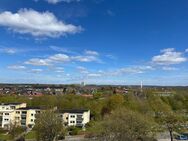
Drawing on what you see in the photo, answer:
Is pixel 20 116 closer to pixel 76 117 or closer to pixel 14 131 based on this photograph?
pixel 76 117

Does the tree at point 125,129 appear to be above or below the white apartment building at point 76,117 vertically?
above

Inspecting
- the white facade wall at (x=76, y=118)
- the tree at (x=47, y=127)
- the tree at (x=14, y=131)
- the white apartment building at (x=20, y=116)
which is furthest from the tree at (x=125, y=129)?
the white apartment building at (x=20, y=116)

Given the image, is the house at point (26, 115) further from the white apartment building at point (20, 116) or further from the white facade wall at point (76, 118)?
the white facade wall at point (76, 118)

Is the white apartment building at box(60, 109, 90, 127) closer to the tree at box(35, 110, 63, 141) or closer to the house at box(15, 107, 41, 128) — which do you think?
the house at box(15, 107, 41, 128)

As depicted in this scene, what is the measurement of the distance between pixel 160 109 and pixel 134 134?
5192 cm

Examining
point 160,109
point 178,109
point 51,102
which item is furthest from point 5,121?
point 178,109

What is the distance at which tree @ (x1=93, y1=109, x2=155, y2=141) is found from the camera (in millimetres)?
38375

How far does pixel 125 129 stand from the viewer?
3862cm

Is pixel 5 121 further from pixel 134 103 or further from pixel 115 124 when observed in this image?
pixel 115 124

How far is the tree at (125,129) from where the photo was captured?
38.4m

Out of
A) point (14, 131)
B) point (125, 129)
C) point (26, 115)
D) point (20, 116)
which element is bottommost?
point (14, 131)

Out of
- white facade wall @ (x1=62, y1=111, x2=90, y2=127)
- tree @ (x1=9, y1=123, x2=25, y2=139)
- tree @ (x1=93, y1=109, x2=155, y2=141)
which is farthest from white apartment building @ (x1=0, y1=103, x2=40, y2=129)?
tree @ (x1=93, y1=109, x2=155, y2=141)

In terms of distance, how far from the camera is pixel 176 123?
195ft

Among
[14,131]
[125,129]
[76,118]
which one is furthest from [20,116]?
[125,129]
